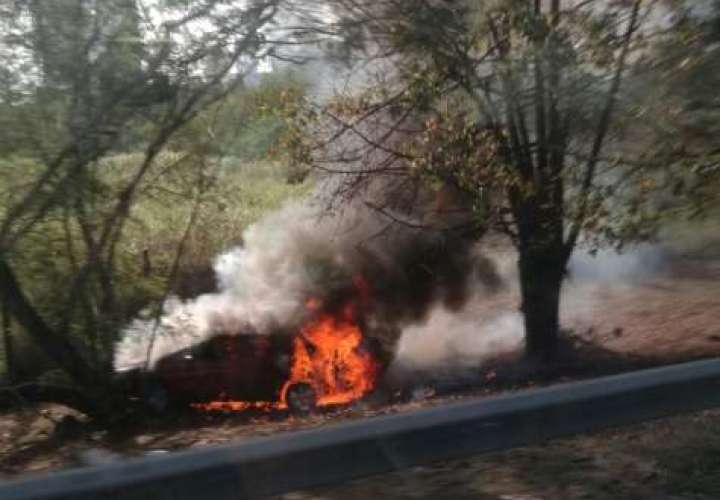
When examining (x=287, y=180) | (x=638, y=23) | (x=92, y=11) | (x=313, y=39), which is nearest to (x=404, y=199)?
(x=287, y=180)

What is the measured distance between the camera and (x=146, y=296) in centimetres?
1140

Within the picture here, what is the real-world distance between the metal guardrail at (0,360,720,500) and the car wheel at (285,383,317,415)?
7.39 m

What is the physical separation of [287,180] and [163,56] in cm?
347

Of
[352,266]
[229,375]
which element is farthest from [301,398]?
[352,266]

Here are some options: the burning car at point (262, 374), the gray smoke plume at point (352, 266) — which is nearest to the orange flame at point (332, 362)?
the burning car at point (262, 374)

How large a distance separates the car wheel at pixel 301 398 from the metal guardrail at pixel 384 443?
7.39 m

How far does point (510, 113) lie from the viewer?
11.7 m

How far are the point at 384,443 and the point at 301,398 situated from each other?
8.04 meters

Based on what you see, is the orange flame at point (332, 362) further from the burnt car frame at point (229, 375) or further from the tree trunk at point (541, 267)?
the tree trunk at point (541, 267)

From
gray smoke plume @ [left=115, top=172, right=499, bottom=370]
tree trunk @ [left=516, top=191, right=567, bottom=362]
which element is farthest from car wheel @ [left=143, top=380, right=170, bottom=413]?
tree trunk @ [left=516, top=191, right=567, bottom=362]

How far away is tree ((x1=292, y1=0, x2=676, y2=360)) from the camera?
35.3 feet

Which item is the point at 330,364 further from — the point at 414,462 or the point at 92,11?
the point at 414,462

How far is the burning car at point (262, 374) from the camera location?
40.4ft

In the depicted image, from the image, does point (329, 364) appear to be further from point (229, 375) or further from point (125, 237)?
point (125, 237)
